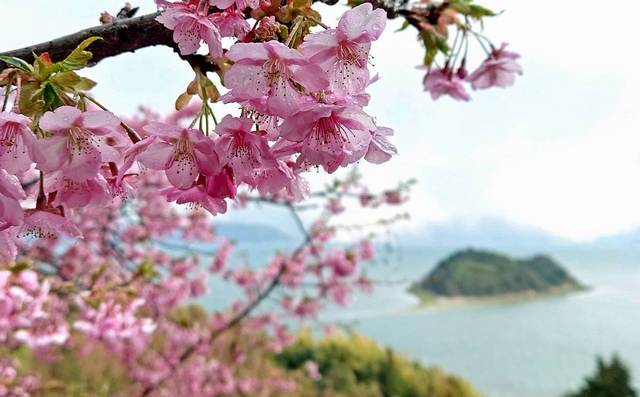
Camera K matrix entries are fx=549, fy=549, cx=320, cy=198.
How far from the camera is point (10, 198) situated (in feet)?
1.69

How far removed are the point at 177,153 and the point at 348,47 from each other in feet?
0.63

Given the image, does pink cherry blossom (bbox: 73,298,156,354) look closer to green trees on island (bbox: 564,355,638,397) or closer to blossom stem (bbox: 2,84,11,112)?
blossom stem (bbox: 2,84,11,112)

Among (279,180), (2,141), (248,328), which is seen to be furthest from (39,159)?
(248,328)

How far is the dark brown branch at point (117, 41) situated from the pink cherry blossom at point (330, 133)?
0.16m

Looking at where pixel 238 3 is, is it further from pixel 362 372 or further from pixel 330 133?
pixel 362 372

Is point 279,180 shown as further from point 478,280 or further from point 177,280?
point 478,280

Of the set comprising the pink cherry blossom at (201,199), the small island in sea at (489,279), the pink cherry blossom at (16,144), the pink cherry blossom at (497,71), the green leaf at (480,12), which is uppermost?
the small island in sea at (489,279)

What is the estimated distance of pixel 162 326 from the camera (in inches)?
183

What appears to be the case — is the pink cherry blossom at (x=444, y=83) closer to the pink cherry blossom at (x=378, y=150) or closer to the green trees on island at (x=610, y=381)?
the pink cherry blossom at (x=378, y=150)

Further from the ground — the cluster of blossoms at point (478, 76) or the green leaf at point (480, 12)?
the green leaf at point (480, 12)

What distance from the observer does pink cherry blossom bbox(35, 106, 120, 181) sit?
49 centimetres

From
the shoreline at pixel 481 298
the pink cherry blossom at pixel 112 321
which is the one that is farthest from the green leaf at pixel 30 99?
the shoreline at pixel 481 298

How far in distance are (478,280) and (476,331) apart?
3.57 metres

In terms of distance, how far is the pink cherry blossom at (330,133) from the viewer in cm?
48
